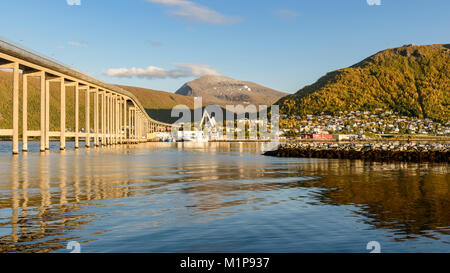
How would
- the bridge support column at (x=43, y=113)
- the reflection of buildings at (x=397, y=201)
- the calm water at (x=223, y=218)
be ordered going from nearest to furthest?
1. the calm water at (x=223, y=218)
2. the reflection of buildings at (x=397, y=201)
3. the bridge support column at (x=43, y=113)

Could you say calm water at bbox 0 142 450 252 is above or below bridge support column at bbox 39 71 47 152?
below

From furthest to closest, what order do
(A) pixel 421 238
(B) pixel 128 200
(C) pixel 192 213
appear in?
(B) pixel 128 200, (C) pixel 192 213, (A) pixel 421 238

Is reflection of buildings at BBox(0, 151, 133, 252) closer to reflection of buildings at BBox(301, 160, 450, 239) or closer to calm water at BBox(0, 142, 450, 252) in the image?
calm water at BBox(0, 142, 450, 252)

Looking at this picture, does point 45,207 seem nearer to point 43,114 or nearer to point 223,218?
point 223,218

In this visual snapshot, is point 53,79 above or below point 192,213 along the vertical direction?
above

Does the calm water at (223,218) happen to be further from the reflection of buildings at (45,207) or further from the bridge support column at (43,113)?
the bridge support column at (43,113)

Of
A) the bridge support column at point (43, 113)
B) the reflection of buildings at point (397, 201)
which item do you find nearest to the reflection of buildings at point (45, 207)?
the reflection of buildings at point (397, 201)

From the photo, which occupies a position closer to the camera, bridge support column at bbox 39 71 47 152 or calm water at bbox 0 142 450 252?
A: calm water at bbox 0 142 450 252

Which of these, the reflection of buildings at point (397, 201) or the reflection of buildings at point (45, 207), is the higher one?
the reflection of buildings at point (45, 207)

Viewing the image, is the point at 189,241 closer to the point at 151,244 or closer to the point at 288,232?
the point at 151,244

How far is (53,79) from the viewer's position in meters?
87.4

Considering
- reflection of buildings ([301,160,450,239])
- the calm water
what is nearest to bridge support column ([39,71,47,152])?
the calm water
